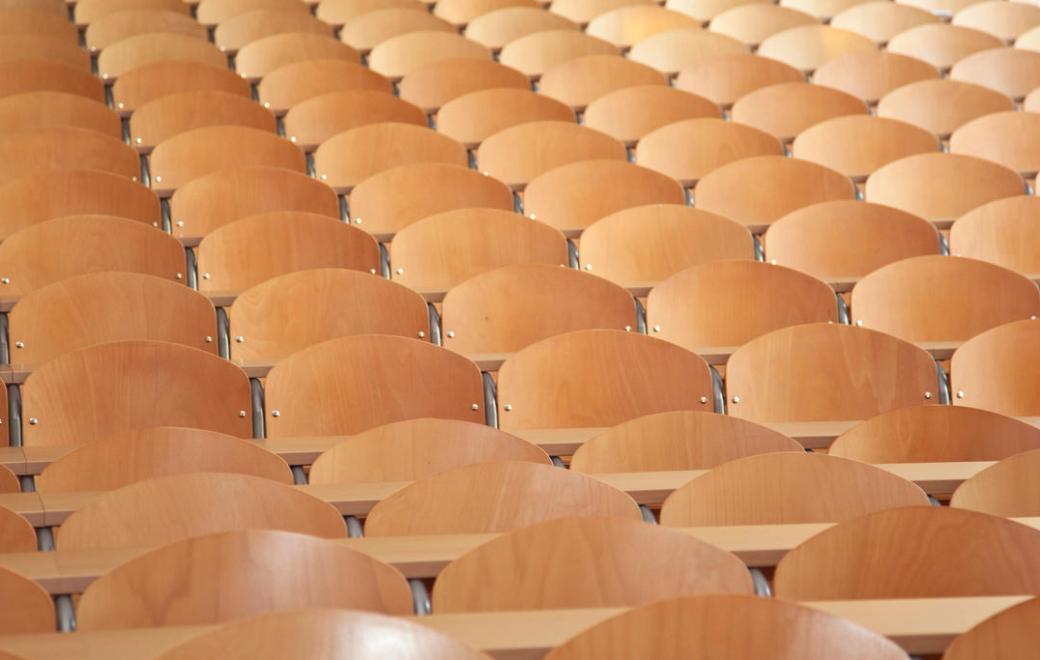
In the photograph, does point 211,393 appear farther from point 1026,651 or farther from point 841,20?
point 841,20

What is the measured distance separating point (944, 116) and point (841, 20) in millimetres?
493

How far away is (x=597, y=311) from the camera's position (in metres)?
1.36

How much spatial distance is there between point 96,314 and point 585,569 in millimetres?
724

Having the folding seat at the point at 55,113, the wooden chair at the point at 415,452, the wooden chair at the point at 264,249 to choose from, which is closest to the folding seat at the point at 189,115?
the folding seat at the point at 55,113

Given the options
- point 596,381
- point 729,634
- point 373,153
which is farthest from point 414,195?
point 729,634

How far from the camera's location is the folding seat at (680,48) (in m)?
2.27

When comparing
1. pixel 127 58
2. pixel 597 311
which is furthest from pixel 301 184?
pixel 127 58

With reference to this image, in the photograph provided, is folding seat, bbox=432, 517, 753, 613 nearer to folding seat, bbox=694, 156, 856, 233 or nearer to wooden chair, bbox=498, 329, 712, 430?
wooden chair, bbox=498, 329, 712, 430

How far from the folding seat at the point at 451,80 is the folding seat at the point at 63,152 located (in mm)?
506

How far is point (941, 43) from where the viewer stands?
2342 mm

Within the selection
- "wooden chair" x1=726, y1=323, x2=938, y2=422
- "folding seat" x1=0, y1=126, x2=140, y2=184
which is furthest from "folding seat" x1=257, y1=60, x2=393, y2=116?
"wooden chair" x1=726, y1=323, x2=938, y2=422

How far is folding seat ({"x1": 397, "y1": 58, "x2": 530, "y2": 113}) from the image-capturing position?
2.05m

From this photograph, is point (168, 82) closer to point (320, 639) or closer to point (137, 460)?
point (137, 460)

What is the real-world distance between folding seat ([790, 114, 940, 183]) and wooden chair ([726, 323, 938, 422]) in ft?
2.23
